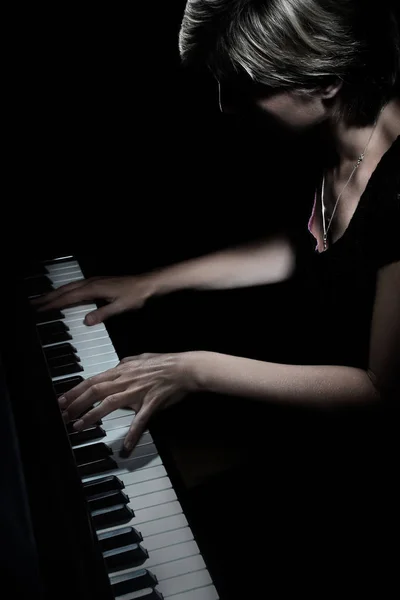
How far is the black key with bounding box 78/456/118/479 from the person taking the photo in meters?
1.04

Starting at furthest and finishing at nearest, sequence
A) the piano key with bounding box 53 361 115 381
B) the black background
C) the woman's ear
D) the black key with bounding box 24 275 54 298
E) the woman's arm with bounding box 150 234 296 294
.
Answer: the black background → the woman's arm with bounding box 150 234 296 294 → the black key with bounding box 24 275 54 298 → the piano key with bounding box 53 361 115 381 → the woman's ear

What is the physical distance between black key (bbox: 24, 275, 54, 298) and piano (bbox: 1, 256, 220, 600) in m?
0.24

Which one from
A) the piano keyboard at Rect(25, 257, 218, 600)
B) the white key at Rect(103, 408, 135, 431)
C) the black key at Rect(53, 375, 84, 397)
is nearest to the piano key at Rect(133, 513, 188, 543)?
the piano keyboard at Rect(25, 257, 218, 600)

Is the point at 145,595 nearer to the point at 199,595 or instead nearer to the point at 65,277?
the point at 199,595

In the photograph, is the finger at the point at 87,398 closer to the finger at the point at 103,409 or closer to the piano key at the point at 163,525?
the finger at the point at 103,409

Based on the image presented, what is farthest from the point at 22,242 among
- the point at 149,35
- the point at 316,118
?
the point at 316,118

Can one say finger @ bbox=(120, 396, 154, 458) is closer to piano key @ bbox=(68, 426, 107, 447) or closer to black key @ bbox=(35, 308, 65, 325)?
piano key @ bbox=(68, 426, 107, 447)

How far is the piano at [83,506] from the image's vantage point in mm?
811

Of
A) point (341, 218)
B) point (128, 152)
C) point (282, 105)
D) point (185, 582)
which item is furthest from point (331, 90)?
point (128, 152)

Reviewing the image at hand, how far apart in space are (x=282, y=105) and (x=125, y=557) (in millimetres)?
803

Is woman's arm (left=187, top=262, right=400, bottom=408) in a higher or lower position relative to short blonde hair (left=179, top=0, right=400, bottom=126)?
lower

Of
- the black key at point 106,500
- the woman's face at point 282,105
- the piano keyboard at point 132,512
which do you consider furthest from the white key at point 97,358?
the woman's face at point 282,105

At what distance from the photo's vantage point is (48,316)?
1403 millimetres

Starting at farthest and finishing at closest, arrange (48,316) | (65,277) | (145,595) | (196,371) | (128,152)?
(128,152) < (65,277) < (48,316) < (196,371) < (145,595)
